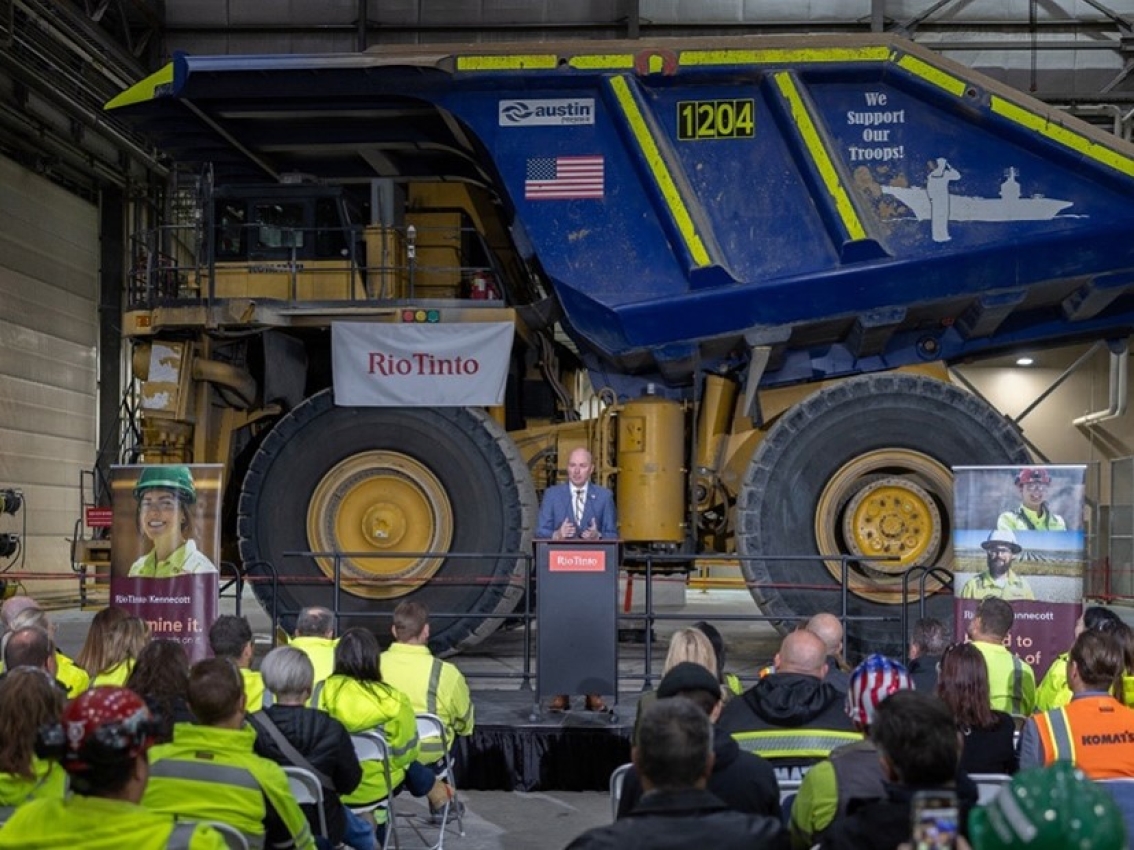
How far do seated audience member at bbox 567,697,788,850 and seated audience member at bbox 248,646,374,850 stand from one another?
2.13m

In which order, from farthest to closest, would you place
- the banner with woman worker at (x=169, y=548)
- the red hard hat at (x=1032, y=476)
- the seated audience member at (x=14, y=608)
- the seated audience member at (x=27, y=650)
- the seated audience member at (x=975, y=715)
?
1. the banner with woman worker at (x=169, y=548)
2. the red hard hat at (x=1032, y=476)
3. the seated audience member at (x=14, y=608)
4. the seated audience member at (x=27, y=650)
5. the seated audience member at (x=975, y=715)

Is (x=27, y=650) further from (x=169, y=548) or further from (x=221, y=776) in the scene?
(x=169, y=548)

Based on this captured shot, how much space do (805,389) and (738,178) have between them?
71.6 inches

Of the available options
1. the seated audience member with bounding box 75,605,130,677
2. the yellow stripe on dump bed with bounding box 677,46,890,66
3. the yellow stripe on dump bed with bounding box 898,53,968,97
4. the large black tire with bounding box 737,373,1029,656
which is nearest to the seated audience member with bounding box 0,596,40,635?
the seated audience member with bounding box 75,605,130,677

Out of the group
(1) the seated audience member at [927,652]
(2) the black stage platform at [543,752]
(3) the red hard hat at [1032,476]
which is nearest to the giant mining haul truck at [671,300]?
(3) the red hard hat at [1032,476]

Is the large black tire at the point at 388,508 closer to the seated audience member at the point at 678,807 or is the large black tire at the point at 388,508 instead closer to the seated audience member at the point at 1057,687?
the seated audience member at the point at 1057,687

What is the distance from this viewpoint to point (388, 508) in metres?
11.4

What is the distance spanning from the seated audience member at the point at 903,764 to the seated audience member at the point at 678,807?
0.74 feet

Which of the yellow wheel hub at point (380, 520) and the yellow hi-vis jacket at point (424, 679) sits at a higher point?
the yellow wheel hub at point (380, 520)

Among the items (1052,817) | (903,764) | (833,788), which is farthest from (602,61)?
(1052,817)

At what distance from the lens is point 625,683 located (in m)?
10.7

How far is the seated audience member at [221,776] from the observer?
439 centimetres

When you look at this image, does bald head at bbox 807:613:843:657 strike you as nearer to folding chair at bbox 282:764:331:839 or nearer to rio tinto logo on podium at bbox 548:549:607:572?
rio tinto logo on podium at bbox 548:549:607:572

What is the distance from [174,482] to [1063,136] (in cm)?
687
